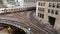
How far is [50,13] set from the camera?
→ 26641 millimetres

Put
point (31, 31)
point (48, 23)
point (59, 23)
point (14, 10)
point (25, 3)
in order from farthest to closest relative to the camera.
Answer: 1. point (25, 3)
2. point (14, 10)
3. point (48, 23)
4. point (59, 23)
5. point (31, 31)

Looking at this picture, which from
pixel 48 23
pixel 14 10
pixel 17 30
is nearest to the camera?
pixel 17 30

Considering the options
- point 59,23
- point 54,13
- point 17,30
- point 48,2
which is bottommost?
point 17,30

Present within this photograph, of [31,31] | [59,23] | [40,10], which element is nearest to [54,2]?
[59,23]

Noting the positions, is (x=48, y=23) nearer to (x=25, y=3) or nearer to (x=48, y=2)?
(x=48, y=2)

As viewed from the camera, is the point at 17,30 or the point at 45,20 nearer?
the point at 17,30

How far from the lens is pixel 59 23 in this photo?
23125mm

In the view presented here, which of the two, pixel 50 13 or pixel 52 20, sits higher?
pixel 50 13

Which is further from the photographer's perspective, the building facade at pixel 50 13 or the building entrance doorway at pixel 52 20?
the building entrance doorway at pixel 52 20

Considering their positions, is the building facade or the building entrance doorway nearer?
the building facade

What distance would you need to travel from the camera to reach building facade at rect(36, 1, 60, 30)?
78.1 ft

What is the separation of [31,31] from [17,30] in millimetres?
5048

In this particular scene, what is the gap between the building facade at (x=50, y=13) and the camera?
23797 millimetres

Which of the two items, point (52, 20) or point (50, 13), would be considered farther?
point (52, 20)
